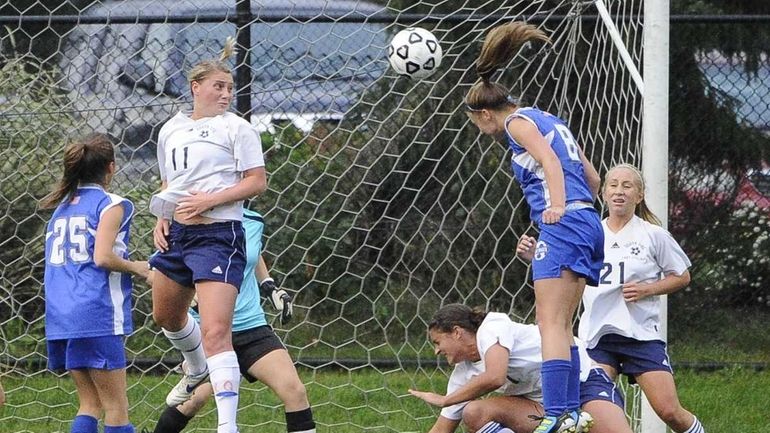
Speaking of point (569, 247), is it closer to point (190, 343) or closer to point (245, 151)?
point (245, 151)

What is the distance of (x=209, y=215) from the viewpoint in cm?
533

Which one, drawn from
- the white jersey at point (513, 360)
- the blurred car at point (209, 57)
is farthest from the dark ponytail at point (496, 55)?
the blurred car at point (209, 57)

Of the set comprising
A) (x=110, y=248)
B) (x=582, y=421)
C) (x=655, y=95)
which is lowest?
(x=582, y=421)

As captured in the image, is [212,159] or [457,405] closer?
[212,159]

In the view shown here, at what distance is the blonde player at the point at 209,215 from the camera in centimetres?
519

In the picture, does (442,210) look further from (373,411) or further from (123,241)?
(123,241)

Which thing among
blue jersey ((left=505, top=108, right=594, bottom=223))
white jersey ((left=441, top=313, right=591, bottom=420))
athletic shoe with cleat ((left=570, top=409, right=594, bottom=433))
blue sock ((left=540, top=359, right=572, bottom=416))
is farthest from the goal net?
blue sock ((left=540, top=359, right=572, bottom=416))

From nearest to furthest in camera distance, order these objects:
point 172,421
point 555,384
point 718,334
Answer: point 555,384 < point 172,421 < point 718,334

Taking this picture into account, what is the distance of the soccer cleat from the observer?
609cm

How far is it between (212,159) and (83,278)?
0.83m

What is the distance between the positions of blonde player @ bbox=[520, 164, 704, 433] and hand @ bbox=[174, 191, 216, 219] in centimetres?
185

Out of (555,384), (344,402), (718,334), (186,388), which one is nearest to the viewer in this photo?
(555,384)

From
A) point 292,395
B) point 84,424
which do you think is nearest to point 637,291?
point 292,395

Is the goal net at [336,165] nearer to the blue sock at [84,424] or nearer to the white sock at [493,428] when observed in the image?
the white sock at [493,428]
